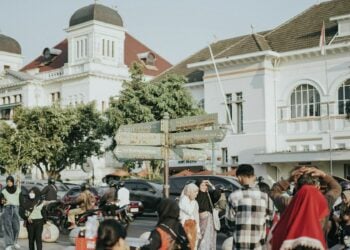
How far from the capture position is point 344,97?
36.6m

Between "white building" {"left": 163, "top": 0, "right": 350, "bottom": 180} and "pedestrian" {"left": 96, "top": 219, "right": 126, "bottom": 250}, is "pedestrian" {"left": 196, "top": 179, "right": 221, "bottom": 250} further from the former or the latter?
"white building" {"left": 163, "top": 0, "right": 350, "bottom": 180}

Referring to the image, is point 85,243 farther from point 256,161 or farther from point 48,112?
point 48,112

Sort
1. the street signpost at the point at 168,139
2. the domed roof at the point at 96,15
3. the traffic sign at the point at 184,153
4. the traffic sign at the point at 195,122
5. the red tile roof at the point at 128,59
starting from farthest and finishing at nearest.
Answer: the red tile roof at the point at 128,59 → the domed roof at the point at 96,15 → the traffic sign at the point at 184,153 → the traffic sign at the point at 195,122 → the street signpost at the point at 168,139

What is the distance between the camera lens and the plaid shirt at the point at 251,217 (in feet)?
23.1

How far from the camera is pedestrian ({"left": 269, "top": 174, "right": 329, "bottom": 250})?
18.1 ft

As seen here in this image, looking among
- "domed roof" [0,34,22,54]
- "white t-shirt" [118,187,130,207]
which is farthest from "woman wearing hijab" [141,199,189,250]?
"domed roof" [0,34,22,54]

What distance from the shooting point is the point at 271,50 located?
3975 centimetres

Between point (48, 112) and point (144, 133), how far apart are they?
3194cm

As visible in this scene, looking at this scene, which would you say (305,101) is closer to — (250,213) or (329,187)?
(250,213)

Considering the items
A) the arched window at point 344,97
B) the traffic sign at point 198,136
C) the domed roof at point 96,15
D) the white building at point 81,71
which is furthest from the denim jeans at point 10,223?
the domed roof at point 96,15

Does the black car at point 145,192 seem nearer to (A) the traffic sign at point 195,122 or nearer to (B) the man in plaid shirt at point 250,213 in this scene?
(A) the traffic sign at point 195,122

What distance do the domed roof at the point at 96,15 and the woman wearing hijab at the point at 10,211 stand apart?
4179cm

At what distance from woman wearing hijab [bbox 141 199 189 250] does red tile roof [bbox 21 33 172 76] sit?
2083 inches

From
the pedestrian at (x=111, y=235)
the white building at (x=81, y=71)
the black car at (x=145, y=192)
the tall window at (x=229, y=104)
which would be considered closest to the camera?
the pedestrian at (x=111, y=235)
